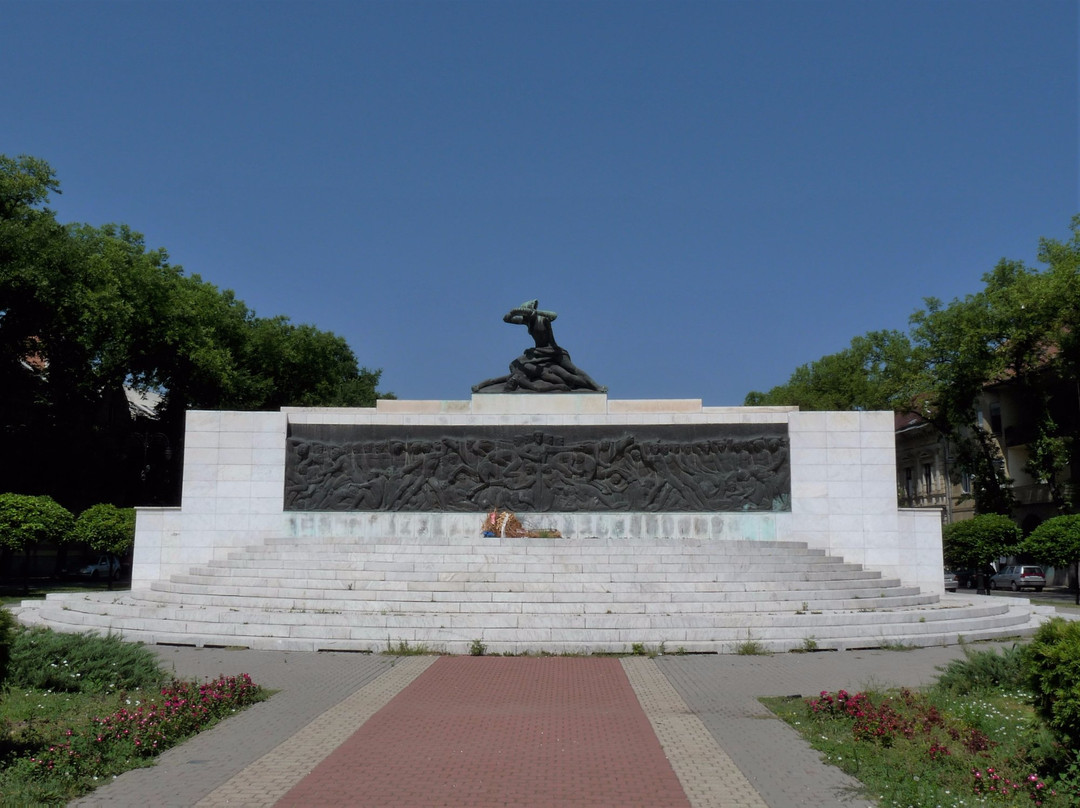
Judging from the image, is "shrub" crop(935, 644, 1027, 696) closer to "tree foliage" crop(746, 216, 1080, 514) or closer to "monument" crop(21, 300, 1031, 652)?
"monument" crop(21, 300, 1031, 652)

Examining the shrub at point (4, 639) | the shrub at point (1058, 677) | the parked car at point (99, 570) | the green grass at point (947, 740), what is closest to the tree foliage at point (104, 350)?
the parked car at point (99, 570)

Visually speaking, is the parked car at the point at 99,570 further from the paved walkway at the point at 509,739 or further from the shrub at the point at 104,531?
the paved walkway at the point at 509,739

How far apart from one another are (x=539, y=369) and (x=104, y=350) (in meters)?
19.8

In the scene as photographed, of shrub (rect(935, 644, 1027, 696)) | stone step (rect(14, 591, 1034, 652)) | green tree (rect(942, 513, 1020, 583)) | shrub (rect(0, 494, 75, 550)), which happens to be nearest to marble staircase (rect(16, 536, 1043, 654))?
stone step (rect(14, 591, 1034, 652))

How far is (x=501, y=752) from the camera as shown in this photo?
287 inches

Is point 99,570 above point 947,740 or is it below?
below

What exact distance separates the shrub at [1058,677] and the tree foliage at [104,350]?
29671 mm

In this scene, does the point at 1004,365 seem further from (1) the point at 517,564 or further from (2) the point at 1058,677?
(2) the point at 1058,677

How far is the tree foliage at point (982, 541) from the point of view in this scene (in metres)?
30.0

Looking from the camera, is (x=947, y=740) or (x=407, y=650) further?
(x=407, y=650)

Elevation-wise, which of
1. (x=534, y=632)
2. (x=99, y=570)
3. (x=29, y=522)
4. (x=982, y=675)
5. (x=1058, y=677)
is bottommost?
(x=99, y=570)

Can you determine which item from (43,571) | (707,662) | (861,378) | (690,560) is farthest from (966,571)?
(43,571)

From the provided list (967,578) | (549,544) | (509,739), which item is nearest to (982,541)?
(967,578)

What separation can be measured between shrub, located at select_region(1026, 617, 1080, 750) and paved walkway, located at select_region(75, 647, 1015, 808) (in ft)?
4.75
